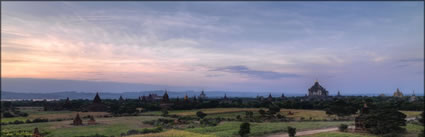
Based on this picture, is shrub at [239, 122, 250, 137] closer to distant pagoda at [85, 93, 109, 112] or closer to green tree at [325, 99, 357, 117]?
green tree at [325, 99, 357, 117]

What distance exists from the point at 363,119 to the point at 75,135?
40009 mm

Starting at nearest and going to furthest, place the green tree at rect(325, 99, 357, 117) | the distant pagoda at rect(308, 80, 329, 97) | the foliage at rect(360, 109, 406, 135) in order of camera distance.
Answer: the foliage at rect(360, 109, 406, 135), the green tree at rect(325, 99, 357, 117), the distant pagoda at rect(308, 80, 329, 97)

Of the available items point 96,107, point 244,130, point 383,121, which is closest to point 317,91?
point 96,107

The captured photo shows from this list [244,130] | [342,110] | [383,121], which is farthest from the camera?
[342,110]

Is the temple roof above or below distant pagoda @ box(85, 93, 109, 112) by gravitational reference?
above

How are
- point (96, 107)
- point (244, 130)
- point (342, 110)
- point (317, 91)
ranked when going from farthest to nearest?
point (317, 91)
point (96, 107)
point (342, 110)
point (244, 130)

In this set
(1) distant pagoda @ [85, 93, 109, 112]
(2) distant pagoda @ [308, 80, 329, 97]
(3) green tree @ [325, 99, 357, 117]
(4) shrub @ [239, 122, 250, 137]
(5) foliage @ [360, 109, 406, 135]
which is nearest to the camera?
(4) shrub @ [239, 122, 250, 137]

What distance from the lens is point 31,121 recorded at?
2336 inches

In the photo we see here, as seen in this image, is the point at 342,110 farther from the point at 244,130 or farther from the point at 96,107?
the point at 96,107

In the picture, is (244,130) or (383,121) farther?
(383,121)

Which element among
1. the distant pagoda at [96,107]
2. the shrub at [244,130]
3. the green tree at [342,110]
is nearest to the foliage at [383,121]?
the shrub at [244,130]

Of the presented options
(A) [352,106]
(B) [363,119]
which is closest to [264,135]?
(B) [363,119]

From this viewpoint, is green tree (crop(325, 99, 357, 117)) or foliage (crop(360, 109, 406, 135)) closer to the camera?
foliage (crop(360, 109, 406, 135))

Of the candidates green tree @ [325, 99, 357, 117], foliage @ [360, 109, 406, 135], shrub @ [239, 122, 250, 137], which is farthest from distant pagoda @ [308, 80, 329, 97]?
shrub @ [239, 122, 250, 137]
